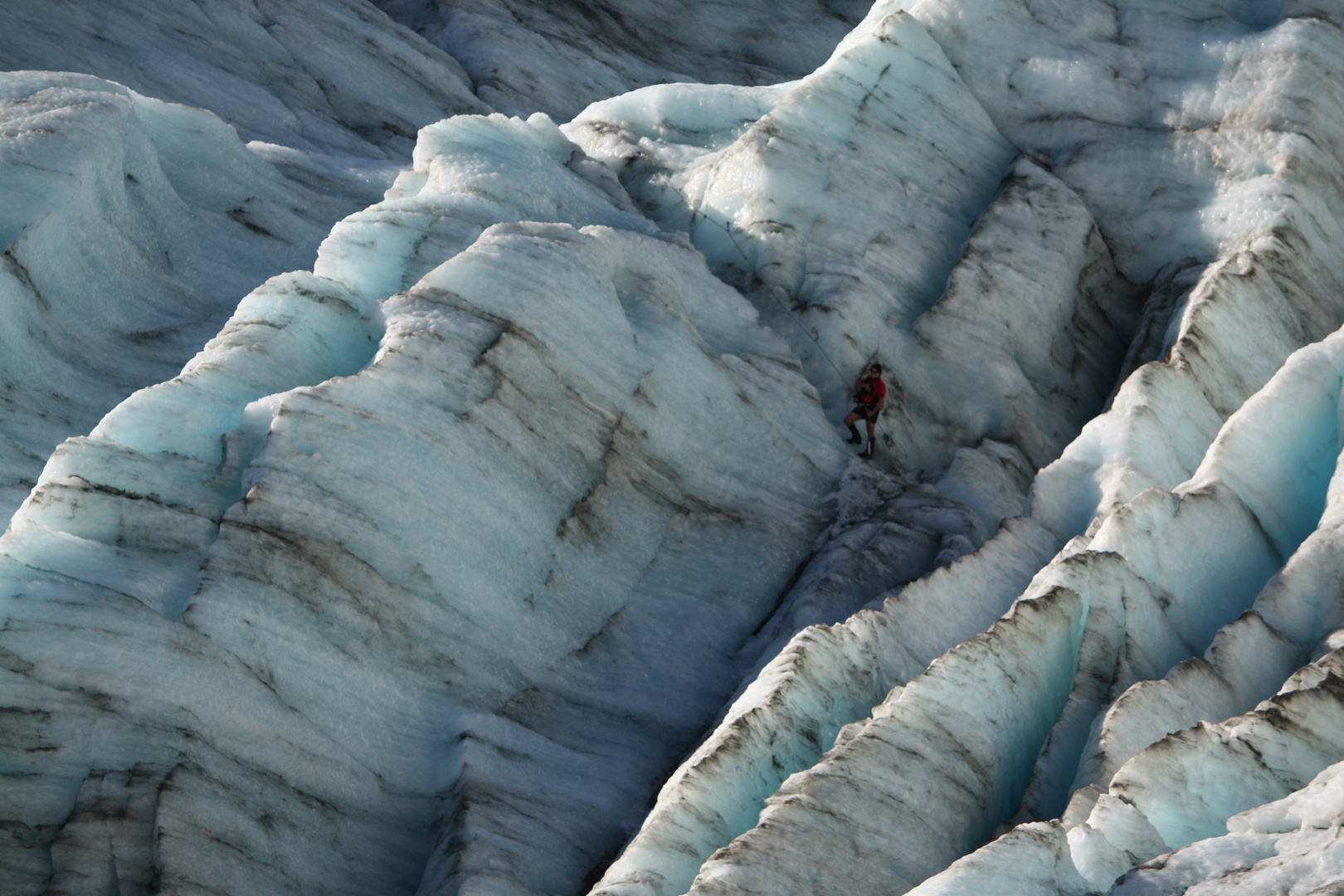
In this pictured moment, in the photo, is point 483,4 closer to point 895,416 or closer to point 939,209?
point 939,209

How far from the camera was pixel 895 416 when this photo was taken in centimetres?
1628

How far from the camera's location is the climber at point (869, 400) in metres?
15.3

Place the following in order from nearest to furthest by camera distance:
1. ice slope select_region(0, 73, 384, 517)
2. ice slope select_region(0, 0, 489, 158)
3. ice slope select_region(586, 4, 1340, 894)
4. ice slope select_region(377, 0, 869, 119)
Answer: ice slope select_region(586, 4, 1340, 894) → ice slope select_region(0, 73, 384, 517) → ice slope select_region(0, 0, 489, 158) → ice slope select_region(377, 0, 869, 119)

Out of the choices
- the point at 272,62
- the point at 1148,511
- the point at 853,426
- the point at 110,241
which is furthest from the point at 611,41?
the point at 1148,511

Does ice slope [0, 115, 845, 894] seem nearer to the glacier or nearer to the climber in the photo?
the glacier

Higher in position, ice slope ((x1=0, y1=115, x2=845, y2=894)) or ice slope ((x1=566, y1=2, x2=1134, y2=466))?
ice slope ((x1=566, y1=2, x2=1134, y2=466))

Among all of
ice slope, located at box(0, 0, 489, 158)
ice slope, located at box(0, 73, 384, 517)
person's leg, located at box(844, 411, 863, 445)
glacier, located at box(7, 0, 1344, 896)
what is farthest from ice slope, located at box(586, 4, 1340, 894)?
ice slope, located at box(0, 0, 489, 158)

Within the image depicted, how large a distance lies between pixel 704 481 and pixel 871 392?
2543 millimetres

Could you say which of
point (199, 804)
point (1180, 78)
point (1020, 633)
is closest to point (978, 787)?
point (1020, 633)

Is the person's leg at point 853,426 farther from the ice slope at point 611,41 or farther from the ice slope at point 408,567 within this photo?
the ice slope at point 611,41

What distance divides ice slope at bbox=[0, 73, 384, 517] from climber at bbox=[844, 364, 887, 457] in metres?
8.81

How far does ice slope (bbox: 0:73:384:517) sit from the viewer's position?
1472cm

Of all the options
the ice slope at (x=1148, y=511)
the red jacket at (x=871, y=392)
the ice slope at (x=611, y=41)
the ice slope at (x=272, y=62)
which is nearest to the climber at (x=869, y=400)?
the red jacket at (x=871, y=392)

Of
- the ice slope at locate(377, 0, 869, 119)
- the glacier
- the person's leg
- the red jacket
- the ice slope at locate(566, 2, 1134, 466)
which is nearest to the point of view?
the glacier
